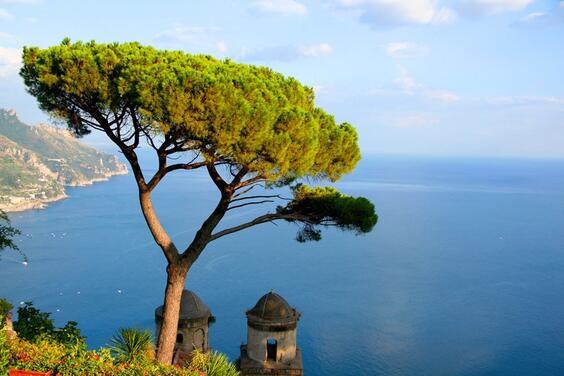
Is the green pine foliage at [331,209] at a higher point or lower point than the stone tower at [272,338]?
higher

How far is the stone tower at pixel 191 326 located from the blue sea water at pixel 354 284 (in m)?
24.4

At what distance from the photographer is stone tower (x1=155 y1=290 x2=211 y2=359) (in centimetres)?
1534

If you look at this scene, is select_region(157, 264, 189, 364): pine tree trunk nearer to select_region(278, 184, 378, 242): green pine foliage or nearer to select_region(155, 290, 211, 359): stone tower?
select_region(278, 184, 378, 242): green pine foliage

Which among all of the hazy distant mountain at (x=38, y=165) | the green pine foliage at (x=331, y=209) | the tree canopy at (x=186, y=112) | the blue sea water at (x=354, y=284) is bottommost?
the blue sea water at (x=354, y=284)

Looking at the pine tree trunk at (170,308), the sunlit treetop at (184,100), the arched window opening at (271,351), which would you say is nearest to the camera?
the sunlit treetop at (184,100)

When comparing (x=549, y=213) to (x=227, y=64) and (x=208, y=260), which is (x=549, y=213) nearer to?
(x=208, y=260)

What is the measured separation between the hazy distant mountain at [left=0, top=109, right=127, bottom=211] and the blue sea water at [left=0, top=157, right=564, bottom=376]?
1972 cm

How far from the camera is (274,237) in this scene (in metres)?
82.1

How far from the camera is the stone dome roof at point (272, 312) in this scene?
1455 centimetres

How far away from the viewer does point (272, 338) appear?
14.7 meters

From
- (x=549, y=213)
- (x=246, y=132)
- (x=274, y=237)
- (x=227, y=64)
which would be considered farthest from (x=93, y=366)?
(x=549, y=213)

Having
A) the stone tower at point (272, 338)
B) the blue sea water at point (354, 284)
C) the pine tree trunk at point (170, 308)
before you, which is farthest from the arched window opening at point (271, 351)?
the blue sea water at point (354, 284)

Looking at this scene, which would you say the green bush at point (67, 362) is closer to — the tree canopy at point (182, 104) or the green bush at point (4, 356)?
the green bush at point (4, 356)

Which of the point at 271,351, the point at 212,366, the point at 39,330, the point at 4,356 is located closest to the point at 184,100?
the point at 4,356
